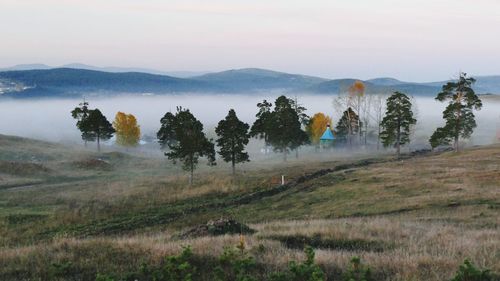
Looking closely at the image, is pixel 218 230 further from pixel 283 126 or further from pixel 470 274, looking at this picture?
pixel 283 126

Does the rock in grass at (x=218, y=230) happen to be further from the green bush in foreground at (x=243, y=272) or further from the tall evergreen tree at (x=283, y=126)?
the tall evergreen tree at (x=283, y=126)

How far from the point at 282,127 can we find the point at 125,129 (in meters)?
46.2

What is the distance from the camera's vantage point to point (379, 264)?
9.23 m

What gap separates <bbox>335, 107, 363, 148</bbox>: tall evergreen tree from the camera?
10184 centimetres

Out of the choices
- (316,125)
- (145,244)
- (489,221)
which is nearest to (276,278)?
(145,244)

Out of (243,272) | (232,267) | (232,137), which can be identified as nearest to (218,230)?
(232,267)

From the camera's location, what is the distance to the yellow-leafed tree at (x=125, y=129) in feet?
344

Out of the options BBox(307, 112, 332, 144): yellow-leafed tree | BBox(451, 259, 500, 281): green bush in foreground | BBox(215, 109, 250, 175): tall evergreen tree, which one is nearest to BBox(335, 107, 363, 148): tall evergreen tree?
BBox(307, 112, 332, 144): yellow-leafed tree

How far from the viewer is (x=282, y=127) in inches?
3000

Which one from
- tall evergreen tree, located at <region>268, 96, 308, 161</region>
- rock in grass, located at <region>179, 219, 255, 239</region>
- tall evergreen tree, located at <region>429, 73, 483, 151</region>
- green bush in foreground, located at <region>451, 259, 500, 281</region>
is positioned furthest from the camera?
tall evergreen tree, located at <region>268, 96, 308, 161</region>

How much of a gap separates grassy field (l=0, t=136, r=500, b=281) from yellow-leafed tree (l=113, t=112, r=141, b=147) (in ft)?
95.7

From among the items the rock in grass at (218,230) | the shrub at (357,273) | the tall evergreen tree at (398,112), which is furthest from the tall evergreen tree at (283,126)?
the shrub at (357,273)

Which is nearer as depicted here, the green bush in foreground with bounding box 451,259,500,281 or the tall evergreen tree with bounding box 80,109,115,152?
the green bush in foreground with bounding box 451,259,500,281

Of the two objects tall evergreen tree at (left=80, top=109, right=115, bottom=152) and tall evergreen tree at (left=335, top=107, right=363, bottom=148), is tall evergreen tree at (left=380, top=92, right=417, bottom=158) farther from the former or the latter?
tall evergreen tree at (left=80, top=109, right=115, bottom=152)
